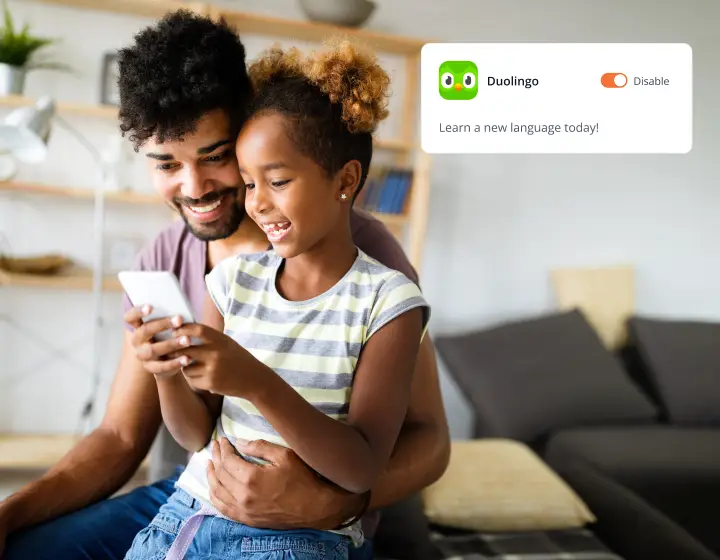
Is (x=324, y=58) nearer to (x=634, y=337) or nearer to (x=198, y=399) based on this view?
(x=198, y=399)

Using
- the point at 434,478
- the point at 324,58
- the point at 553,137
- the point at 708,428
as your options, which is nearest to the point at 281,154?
the point at 324,58

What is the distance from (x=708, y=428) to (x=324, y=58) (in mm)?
1920

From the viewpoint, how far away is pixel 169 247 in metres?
1.13

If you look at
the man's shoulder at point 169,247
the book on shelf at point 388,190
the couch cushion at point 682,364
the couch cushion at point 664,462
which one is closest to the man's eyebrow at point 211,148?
the man's shoulder at point 169,247

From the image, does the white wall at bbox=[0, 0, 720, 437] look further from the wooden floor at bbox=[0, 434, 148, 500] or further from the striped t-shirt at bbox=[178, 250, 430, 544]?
the striped t-shirt at bbox=[178, 250, 430, 544]

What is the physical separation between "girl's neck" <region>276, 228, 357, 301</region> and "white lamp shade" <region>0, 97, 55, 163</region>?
4.05ft

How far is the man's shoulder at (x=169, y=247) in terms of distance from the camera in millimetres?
1112

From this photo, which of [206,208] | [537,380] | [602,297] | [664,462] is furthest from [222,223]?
[602,297]

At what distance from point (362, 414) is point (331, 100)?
33cm

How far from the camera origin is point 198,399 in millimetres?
792

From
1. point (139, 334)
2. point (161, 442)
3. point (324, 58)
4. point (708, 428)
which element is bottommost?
point (708, 428)

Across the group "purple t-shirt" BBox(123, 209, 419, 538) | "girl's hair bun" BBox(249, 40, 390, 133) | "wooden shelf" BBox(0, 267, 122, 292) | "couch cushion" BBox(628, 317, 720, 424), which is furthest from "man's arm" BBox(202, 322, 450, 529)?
"couch cushion" BBox(628, 317, 720, 424)

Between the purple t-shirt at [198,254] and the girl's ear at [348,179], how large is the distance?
0.22 metres

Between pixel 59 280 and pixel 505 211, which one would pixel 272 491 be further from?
pixel 505 211
